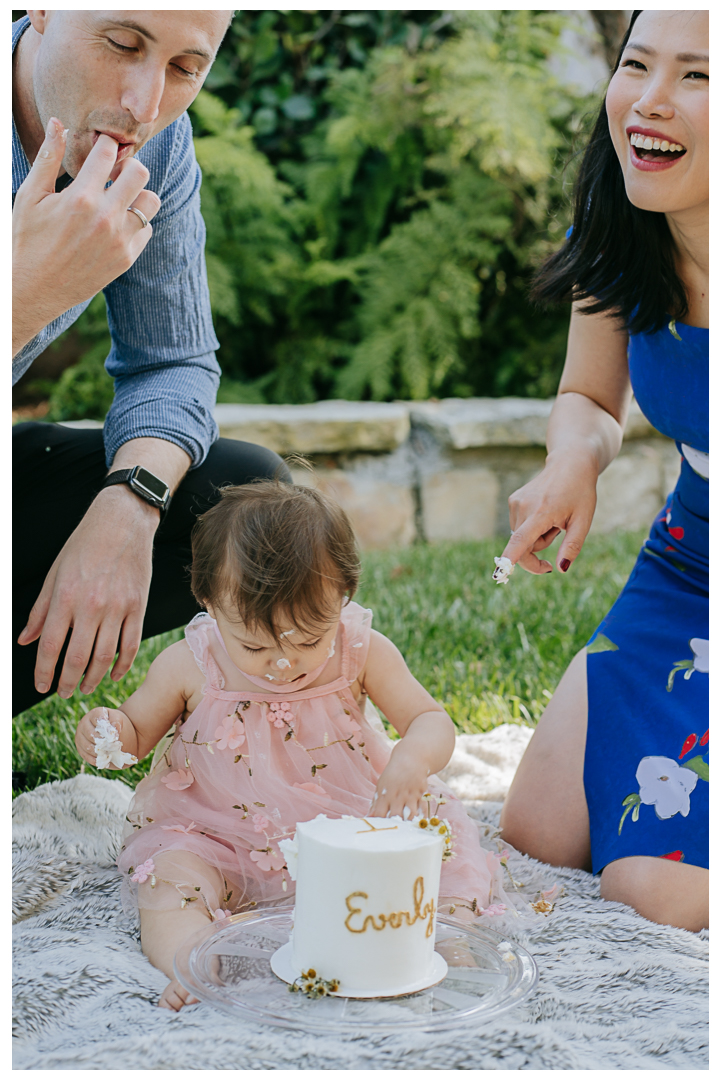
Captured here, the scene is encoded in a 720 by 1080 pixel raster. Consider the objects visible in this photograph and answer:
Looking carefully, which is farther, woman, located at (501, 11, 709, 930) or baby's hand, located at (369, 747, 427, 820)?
woman, located at (501, 11, 709, 930)

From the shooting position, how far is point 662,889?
158 cm

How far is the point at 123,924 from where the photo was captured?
149cm

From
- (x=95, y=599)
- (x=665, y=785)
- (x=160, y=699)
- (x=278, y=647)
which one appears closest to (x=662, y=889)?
(x=665, y=785)

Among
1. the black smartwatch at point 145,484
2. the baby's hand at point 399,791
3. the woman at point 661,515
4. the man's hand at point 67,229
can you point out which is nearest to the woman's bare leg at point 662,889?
the woman at point 661,515

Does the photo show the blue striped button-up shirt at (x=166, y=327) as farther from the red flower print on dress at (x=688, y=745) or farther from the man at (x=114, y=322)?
the red flower print on dress at (x=688, y=745)

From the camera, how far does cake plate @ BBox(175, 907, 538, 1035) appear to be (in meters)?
1.14

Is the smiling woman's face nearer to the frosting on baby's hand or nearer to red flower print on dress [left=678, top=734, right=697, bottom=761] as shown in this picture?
red flower print on dress [left=678, top=734, right=697, bottom=761]

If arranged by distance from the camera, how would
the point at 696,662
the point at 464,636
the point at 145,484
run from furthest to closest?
1. the point at 464,636
2. the point at 696,662
3. the point at 145,484

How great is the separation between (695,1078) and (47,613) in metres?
1.13

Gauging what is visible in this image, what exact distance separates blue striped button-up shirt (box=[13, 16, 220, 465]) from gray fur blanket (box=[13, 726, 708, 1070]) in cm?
75

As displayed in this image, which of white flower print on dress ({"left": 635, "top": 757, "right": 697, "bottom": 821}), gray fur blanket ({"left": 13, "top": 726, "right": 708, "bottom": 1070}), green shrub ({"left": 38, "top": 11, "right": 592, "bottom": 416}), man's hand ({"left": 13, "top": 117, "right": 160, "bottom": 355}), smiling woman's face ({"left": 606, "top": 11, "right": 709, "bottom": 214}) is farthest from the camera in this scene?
green shrub ({"left": 38, "top": 11, "right": 592, "bottom": 416})

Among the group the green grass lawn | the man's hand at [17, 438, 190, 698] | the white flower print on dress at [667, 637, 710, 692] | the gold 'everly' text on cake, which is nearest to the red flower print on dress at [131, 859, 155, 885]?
the man's hand at [17, 438, 190, 698]

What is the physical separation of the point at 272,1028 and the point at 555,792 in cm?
86

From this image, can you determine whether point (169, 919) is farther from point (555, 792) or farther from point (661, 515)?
point (661, 515)
